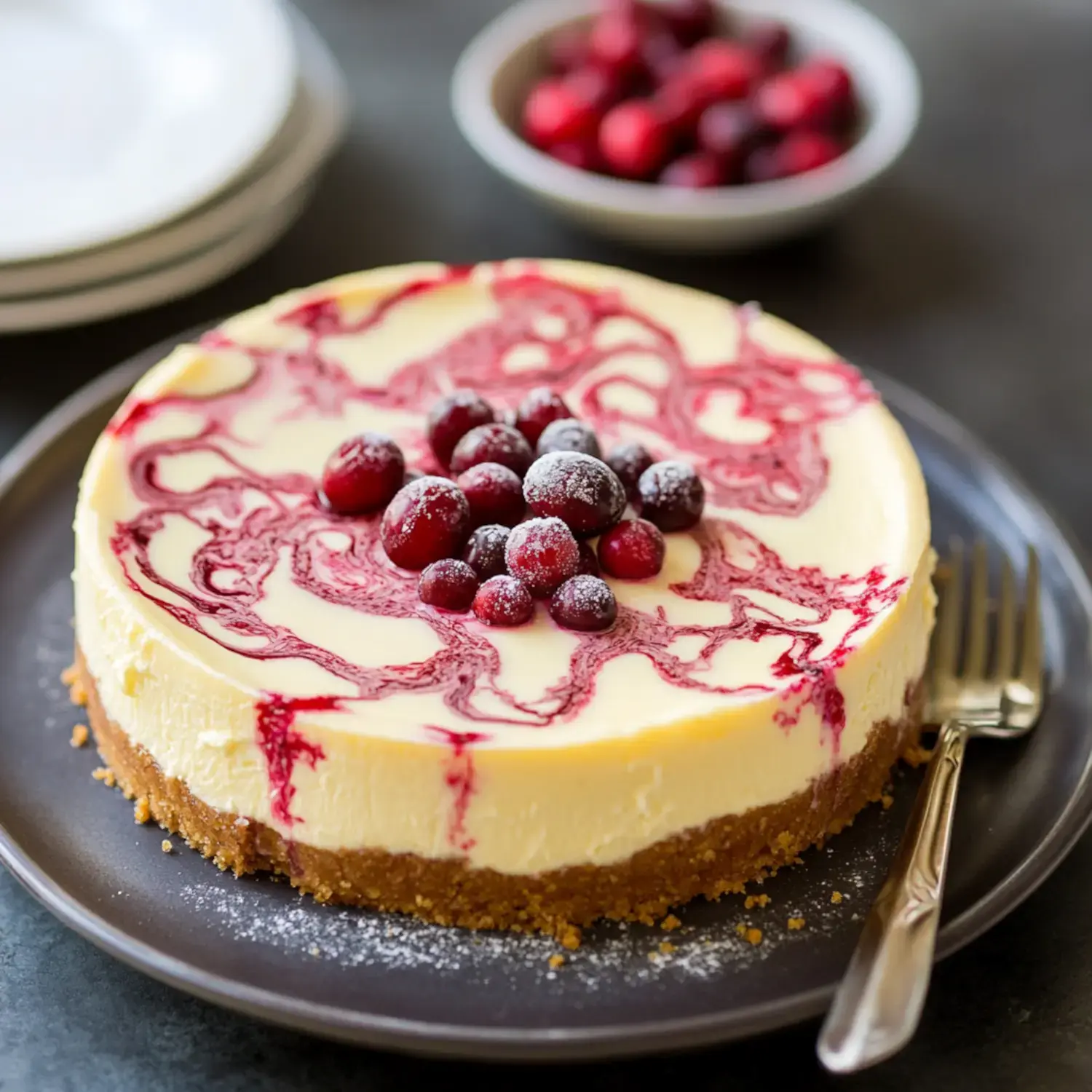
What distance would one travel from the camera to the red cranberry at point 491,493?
1536 millimetres

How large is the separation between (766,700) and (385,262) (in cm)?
131

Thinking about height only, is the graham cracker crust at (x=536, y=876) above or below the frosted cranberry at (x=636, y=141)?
below

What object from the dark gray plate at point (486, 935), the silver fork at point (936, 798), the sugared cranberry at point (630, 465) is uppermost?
the sugared cranberry at point (630, 465)

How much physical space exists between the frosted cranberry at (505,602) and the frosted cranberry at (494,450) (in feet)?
0.56

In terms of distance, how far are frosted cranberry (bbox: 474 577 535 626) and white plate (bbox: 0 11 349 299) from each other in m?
0.90

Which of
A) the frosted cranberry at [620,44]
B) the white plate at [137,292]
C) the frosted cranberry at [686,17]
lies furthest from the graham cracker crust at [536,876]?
the frosted cranberry at [686,17]

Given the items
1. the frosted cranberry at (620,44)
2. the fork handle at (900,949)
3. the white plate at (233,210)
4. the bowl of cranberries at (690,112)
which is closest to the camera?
the fork handle at (900,949)

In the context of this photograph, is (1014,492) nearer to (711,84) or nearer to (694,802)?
(694,802)

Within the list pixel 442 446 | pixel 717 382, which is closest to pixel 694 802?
pixel 442 446

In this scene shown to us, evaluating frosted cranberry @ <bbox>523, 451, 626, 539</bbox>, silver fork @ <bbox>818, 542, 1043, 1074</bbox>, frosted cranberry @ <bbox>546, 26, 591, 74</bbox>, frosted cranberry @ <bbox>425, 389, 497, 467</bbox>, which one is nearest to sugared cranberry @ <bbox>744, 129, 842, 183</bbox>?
frosted cranberry @ <bbox>546, 26, 591, 74</bbox>

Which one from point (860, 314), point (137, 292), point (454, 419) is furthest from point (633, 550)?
point (860, 314)

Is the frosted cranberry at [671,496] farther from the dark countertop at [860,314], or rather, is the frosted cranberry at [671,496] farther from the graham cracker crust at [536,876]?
the dark countertop at [860,314]

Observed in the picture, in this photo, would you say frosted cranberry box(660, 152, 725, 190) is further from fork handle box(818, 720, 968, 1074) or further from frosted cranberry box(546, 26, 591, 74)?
fork handle box(818, 720, 968, 1074)

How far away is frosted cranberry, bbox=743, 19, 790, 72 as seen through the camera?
2.53 metres
